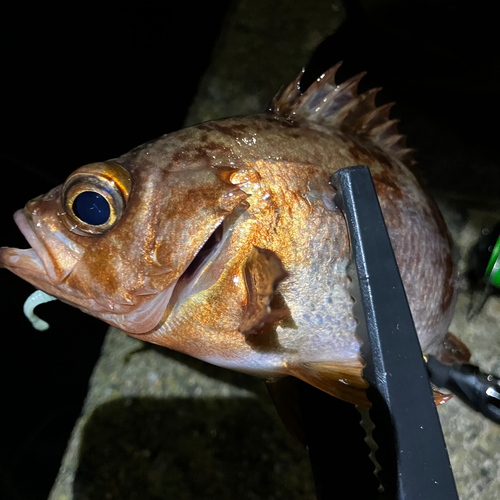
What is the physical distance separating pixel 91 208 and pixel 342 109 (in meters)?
0.70

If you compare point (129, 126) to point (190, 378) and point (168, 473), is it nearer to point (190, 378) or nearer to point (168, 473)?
point (190, 378)

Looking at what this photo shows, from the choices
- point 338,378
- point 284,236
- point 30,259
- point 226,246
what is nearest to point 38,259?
point 30,259

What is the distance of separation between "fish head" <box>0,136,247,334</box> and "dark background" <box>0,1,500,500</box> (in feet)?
3.24

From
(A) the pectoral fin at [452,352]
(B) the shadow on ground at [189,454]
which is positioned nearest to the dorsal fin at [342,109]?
(A) the pectoral fin at [452,352]

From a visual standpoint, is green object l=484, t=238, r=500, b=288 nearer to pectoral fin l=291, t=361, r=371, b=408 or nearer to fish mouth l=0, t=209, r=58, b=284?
pectoral fin l=291, t=361, r=371, b=408

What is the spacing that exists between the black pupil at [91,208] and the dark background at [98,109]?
1054 mm

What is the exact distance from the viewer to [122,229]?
761 millimetres

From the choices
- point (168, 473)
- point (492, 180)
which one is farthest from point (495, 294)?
point (168, 473)

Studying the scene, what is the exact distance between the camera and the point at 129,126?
1.83m

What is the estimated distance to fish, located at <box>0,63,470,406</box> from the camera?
2.50 feet

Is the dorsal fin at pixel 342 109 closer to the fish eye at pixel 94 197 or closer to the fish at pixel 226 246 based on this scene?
the fish at pixel 226 246

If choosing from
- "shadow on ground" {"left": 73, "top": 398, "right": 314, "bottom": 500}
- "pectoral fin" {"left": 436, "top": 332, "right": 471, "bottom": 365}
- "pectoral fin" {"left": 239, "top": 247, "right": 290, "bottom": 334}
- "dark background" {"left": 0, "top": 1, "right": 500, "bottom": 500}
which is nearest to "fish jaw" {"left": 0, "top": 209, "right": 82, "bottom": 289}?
"pectoral fin" {"left": 239, "top": 247, "right": 290, "bottom": 334}

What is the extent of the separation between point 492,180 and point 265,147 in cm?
111

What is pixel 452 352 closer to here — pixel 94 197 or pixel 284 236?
pixel 284 236
